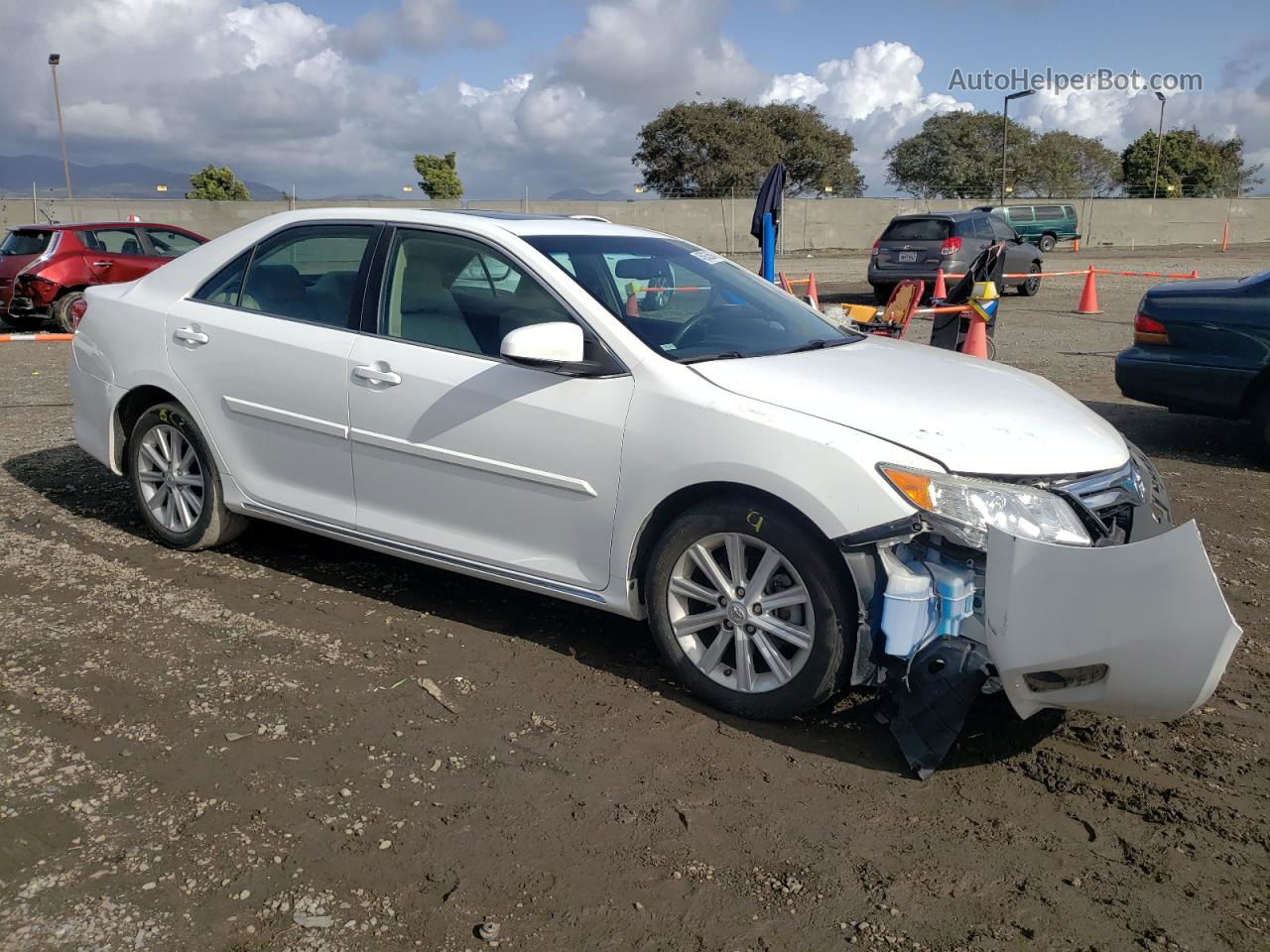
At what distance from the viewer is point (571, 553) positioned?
3.91 metres

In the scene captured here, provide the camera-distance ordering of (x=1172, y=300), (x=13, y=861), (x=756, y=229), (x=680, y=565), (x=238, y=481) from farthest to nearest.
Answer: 1. (x=756, y=229)
2. (x=1172, y=300)
3. (x=238, y=481)
4. (x=680, y=565)
5. (x=13, y=861)

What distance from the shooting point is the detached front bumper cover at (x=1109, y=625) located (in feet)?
9.18

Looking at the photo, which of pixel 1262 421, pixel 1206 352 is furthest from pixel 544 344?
pixel 1262 421

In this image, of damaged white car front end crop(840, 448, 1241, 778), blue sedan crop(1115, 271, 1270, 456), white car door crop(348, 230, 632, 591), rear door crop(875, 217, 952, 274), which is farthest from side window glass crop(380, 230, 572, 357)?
rear door crop(875, 217, 952, 274)

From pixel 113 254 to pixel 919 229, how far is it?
1272cm

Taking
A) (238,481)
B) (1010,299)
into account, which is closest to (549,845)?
(238,481)

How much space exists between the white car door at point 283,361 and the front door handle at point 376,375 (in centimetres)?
9

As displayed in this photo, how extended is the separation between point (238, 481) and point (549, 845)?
106 inches

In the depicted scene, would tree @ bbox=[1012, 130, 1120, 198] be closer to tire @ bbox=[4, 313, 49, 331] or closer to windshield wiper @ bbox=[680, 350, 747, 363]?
tire @ bbox=[4, 313, 49, 331]

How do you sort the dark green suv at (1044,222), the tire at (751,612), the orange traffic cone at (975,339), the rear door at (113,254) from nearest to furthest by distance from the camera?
the tire at (751,612) → the orange traffic cone at (975,339) → the rear door at (113,254) → the dark green suv at (1044,222)

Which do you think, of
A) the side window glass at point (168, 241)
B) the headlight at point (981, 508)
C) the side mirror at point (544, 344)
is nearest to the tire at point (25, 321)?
the side window glass at point (168, 241)

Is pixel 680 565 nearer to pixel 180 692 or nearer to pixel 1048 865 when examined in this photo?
pixel 1048 865

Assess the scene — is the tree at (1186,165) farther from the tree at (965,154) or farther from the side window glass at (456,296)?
A: the side window glass at (456,296)

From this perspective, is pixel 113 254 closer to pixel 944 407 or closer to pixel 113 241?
pixel 113 241
